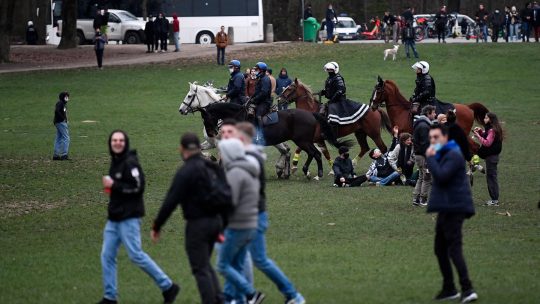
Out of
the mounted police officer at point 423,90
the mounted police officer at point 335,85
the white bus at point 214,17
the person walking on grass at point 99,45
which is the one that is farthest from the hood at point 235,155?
the white bus at point 214,17

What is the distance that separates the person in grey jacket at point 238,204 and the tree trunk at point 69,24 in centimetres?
4640

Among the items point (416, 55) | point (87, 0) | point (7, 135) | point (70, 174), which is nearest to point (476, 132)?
point (70, 174)

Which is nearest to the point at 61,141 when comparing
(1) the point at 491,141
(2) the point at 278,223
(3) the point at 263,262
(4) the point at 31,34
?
Result: (2) the point at 278,223

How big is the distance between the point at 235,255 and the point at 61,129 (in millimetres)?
18058

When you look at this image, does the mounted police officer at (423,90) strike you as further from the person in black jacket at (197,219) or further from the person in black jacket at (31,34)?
the person in black jacket at (31,34)

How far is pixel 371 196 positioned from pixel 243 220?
425 inches

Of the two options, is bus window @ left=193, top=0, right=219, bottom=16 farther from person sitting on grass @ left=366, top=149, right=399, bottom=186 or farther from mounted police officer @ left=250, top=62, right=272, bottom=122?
person sitting on grass @ left=366, top=149, right=399, bottom=186

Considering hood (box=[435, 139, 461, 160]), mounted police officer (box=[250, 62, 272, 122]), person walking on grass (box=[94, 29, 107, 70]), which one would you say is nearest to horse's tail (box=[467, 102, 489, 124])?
mounted police officer (box=[250, 62, 272, 122])

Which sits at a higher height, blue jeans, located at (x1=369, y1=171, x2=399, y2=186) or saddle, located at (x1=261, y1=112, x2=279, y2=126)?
saddle, located at (x1=261, y1=112, x2=279, y2=126)

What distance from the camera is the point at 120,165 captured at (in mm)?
11570

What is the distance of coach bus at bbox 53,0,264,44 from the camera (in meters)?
63.8

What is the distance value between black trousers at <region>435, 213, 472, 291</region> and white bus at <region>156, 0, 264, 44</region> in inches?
2052

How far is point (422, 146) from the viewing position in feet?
59.0

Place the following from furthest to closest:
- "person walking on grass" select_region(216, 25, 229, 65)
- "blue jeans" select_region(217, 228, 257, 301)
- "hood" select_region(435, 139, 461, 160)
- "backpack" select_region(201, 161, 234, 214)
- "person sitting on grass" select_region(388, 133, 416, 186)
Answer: "person walking on grass" select_region(216, 25, 229, 65)
"person sitting on grass" select_region(388, 133, 416, 186)
"hood" select_region(435, 139, 461, 160)
"blue jeans" select_region(217, 228, 257, 301)
"backpack" select_region(201, 161, 234, 214)
